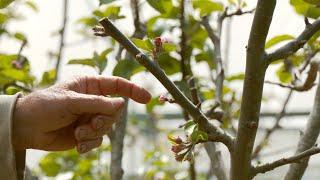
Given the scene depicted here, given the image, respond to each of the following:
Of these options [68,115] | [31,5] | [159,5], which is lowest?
[68,115]

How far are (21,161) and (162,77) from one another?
353 mm

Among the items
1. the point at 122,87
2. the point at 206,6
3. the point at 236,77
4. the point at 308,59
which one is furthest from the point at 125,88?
the point at 236,77

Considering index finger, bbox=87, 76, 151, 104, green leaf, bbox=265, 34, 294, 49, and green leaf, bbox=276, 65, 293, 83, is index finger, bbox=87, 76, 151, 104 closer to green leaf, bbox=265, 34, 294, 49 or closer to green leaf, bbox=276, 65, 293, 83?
green leaf, bbox=265, 34, 294, 49

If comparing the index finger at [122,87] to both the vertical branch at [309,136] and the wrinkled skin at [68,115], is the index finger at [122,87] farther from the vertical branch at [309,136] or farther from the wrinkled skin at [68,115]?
the vertical branch at [309,136]

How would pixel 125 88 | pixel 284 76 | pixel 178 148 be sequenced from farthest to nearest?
pixel 284 76, pixel 125 88, pixel 178 148

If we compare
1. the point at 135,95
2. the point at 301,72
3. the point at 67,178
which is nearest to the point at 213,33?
the point at 301,72

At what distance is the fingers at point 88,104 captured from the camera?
1021mm

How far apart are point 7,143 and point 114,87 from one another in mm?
221

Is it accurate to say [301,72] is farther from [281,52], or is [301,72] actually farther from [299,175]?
[281,52]

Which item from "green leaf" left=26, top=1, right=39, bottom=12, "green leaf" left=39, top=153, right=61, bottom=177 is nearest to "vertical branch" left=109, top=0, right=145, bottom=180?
"green leaf" left=39, top=153, right=61, bottom=177

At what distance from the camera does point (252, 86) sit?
920 mm

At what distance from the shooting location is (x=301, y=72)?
1.68 meters

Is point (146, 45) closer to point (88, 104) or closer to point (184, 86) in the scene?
point (88, 104)

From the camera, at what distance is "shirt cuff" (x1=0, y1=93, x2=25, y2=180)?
3.42ft
